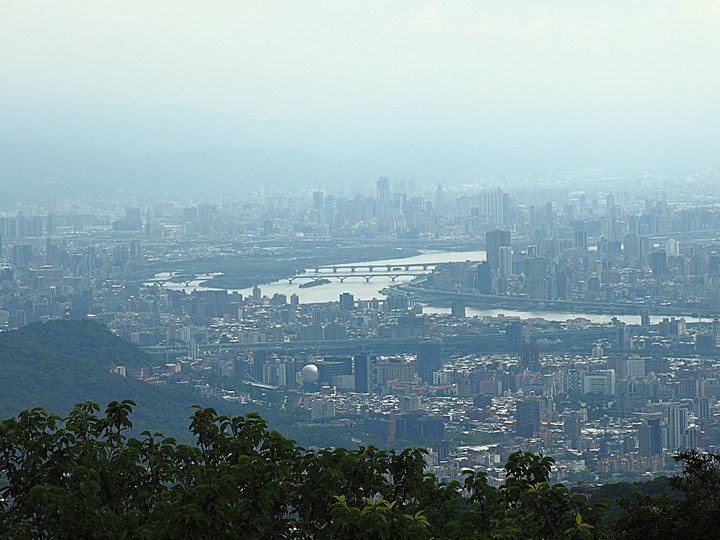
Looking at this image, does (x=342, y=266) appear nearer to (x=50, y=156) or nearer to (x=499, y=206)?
(x=499, y=206)

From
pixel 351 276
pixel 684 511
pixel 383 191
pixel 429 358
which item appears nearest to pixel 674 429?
pixel 429 358

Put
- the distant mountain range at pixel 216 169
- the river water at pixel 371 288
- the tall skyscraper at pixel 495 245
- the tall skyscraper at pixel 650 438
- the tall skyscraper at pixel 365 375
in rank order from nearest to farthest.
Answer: the tall skyscraper at pixel 650 438, the tall skyscraper at pixel 365 375, the river water at pixel 371 288, the tall skyscraper at pixel 495 245, the distant mountain range at pixel 216 169

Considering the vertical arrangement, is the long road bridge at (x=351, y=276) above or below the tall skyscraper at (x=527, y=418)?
above

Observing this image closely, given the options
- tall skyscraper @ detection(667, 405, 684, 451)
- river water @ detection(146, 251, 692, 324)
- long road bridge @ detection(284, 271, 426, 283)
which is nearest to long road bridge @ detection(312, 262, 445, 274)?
river water @ detection(146, 251, 692, 324)

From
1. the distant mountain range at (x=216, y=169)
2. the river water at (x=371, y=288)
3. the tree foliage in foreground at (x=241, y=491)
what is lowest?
→ the river water at (x=371, y=288)

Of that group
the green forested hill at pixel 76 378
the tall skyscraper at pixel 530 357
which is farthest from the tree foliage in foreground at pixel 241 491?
the tall skyscraper at pixel 530 357

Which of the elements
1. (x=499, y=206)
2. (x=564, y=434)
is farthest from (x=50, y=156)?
(x=564, y=434)

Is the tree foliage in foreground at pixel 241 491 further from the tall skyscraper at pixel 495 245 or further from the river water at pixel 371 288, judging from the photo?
the tall skyscraper at pixel 495 245
